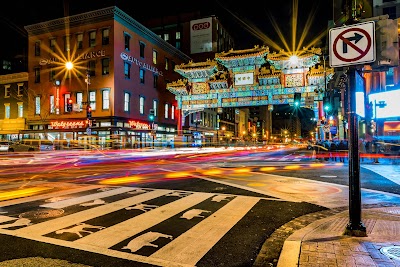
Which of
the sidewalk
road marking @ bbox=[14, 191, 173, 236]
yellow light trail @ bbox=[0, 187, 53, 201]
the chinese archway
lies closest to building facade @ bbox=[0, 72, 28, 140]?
the chinese archway

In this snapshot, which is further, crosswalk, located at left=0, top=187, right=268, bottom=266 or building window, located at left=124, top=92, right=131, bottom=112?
building window, located at left=124, top=92, right=131, bottom=112

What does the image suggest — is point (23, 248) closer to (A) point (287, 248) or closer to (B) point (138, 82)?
(A) point (287, 248)

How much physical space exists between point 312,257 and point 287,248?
44 cm

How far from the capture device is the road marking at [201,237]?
13.7 feet

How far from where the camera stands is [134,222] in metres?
5.76

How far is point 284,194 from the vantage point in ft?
28.7

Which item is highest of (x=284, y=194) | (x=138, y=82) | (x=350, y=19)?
(x=138, y=82)

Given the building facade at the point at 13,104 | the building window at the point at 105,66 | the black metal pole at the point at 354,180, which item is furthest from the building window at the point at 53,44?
the black metal pole at the point at 354,180

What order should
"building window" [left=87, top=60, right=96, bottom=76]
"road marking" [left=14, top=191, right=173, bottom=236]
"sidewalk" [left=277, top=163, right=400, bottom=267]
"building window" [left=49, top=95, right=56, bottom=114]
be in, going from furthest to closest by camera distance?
"building window" [left=49, top=95, right=56, bottom=114] < "building window" [left=87, top=60, right=96, bottom=76] < "road marking" [left=14, top=191, right=173, bottom=236] < "sidewalk" [left=277, top=163, right=400, bottom=267]

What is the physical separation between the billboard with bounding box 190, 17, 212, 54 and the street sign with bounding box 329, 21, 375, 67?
6204cm

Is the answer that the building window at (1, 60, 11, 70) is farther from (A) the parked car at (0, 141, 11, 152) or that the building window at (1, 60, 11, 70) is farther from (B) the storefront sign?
(B) the storefront sign

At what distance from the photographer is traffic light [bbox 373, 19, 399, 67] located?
4734 millimetres

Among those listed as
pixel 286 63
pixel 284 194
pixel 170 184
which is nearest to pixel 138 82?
pixel 286 63

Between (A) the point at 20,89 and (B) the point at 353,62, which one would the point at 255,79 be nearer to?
(B) the point at 353,62
